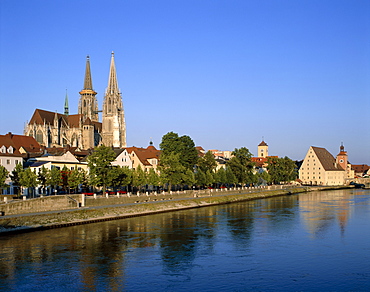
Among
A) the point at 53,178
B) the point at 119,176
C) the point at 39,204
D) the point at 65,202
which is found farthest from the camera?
the point at 119,176

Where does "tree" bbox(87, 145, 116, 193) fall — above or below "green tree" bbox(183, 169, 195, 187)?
above

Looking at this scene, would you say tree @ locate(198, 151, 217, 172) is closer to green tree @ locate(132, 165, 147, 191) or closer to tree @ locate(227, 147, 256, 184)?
tree @ locate(227, 147, 256, 184)

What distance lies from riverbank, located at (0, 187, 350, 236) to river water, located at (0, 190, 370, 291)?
176 centimetres

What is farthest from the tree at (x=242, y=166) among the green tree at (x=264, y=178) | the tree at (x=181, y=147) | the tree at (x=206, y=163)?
the green tree at (x=264, y=178)

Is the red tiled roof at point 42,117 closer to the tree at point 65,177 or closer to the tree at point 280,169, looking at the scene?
the tree at point 280,169

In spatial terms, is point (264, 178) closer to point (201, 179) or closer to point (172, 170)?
point (201, 179)

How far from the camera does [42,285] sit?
32406 mm

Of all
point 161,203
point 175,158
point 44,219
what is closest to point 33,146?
point 175,158

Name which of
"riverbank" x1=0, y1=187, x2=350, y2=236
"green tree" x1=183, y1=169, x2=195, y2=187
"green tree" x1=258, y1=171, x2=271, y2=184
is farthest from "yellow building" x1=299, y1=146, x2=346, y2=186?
"green tree" x1=183, y1=169, x2=195, y2=187

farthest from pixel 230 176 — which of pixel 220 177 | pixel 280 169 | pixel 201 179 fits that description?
pixel 280 169

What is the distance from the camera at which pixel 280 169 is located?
164250 mm

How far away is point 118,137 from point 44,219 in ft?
473

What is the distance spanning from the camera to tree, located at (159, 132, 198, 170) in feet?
378

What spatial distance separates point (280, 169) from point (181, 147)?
6071cm
